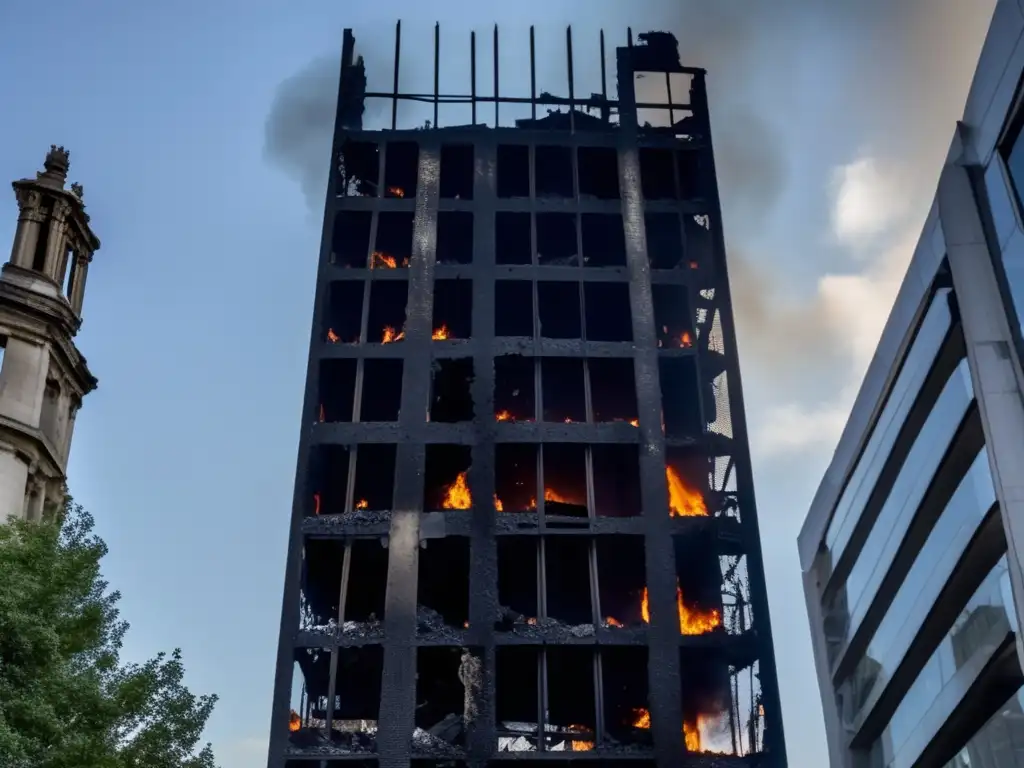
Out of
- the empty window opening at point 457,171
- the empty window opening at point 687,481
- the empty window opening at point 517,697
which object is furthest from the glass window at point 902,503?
the empty window opening at point 457,171

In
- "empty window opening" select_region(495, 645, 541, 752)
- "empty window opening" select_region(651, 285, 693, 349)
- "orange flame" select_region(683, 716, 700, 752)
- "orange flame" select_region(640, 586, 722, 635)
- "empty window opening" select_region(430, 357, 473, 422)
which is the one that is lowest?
"orange flame" select_region(683, 716, 700, 752)

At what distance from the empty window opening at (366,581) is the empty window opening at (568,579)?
6.03m

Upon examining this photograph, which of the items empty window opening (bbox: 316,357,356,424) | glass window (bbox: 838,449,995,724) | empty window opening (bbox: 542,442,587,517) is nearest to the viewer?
glass window (bbox: 838,449,995,724)

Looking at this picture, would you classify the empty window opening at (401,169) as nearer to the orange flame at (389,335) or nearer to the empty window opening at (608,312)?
the orange flame at (389,335)

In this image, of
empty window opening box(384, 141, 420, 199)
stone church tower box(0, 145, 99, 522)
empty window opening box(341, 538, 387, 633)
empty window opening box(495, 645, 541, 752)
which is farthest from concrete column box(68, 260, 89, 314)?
empty window opening box(495, 645, 541, 752)

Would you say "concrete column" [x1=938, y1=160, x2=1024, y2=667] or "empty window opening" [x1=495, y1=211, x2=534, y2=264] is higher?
"empty window opening" [x1=495, y1=211, x2=534, y2=264]

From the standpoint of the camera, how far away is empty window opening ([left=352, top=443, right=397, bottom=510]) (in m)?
42.7

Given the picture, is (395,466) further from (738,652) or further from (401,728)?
(738,652)

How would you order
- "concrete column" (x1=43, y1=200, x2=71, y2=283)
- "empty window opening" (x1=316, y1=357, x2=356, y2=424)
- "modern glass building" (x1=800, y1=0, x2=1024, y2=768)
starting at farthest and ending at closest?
"empty window opening" (x1=316, y1=357, x2=356, y2=424)
"concrete column" (x1=43, y1=200, x2=71, y2=283)
"modern glass building" (x1=800, y1=0, x2=1024, y2=768)

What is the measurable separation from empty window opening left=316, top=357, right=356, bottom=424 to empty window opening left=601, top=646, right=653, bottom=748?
14.3m

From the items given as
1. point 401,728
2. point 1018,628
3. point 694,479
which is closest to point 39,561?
point 401,728

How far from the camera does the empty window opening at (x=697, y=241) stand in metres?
48.7

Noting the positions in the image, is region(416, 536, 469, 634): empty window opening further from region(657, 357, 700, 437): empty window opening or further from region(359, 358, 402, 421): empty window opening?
region(657, 357, 700, 437): empty window opening

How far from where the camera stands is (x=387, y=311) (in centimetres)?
4806
